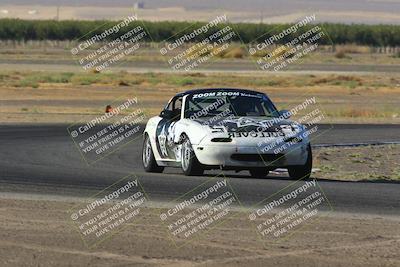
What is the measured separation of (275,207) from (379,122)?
2383 cm

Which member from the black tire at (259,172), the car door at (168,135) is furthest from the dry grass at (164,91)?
the black tire at (259,172)

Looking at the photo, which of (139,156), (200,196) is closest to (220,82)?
(139,156)

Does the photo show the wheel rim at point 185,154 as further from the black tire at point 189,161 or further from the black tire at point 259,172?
the black tire at point 259,172

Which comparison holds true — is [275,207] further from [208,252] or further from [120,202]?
[208,252]

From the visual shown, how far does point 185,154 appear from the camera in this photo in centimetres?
1842

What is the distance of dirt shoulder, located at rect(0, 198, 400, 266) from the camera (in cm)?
1036

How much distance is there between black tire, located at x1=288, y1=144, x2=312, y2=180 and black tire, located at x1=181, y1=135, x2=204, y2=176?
55.1 inches

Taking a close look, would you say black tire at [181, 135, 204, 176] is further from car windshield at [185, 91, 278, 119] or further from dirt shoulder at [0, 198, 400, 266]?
dirt shoulder at [0, 198, 400, 266]

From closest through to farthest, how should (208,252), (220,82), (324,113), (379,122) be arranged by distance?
(208,252) < (379,122) < (324,113) < (220,82)

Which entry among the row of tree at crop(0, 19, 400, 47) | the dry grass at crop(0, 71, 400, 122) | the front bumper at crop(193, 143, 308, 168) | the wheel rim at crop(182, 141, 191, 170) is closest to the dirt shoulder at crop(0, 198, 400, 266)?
the front bumper at crop(193, 143, 308, 168)

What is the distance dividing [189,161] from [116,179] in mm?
1129

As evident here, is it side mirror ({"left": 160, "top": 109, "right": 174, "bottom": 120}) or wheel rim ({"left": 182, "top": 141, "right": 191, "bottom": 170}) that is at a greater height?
side mirror ({"left": 160, "top": 109, "right": 174, "bottom": 120})

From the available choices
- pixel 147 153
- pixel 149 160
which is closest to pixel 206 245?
pixel 149 160

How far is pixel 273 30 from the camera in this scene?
161 metres
